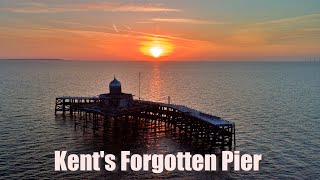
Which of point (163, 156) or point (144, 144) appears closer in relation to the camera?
point (163, 156)

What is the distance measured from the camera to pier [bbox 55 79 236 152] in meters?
62.7

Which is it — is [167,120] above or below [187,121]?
below

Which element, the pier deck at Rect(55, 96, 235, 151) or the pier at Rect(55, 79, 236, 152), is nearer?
the pier deck at Rect(55, 96, 235, 151)

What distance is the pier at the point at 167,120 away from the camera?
6269cm

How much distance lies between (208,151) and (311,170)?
1638 centimetres

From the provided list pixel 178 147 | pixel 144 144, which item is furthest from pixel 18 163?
pixel 178 147

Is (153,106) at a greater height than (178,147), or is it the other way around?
(153,106)

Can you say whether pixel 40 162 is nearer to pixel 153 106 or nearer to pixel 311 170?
pixel 153 106

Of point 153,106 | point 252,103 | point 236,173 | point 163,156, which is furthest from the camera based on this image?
point 252,103

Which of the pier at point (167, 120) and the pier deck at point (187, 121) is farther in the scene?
the pier at point (167, 120)

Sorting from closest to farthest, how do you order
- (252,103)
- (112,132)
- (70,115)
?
(112,132) < (70,115) < (252,103)

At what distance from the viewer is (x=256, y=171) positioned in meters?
52.1

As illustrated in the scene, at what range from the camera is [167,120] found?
82.4m

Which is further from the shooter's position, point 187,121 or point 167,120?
point 167,120
